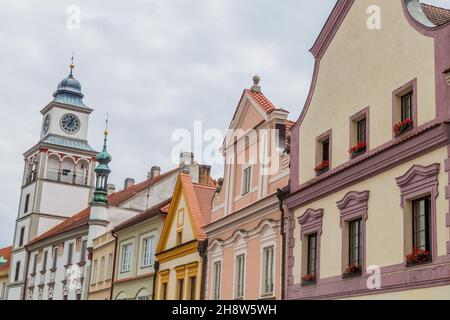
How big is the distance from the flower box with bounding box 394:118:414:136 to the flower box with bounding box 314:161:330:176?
Result: 3765 millimetres

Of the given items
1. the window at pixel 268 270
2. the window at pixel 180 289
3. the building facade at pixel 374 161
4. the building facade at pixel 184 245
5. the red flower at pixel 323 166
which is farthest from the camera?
the window at pixel 180 289

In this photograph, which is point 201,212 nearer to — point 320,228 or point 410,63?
point 320,228

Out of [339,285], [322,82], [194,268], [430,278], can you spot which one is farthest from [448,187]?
[194,268]

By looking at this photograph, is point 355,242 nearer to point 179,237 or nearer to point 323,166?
point 323,166

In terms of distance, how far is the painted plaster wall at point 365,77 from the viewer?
18234mm

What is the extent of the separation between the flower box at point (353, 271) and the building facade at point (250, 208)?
418 centimetres

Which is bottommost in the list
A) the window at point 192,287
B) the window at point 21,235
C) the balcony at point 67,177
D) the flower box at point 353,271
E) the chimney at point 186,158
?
the flower box at point 353,271

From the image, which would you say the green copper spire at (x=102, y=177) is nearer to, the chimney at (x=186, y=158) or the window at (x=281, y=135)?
the chimney at (x=186, y=158)

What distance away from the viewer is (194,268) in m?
31.2

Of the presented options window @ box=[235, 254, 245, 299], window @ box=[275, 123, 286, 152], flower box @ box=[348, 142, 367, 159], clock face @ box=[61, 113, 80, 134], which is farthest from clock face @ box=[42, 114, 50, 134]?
flower box @ box=[348, 142, 367, 159]

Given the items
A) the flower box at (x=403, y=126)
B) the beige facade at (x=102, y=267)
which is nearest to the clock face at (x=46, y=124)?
the beige facade at (x=102, y=267)

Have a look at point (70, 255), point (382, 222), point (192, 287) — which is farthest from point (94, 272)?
point (382, 222)
